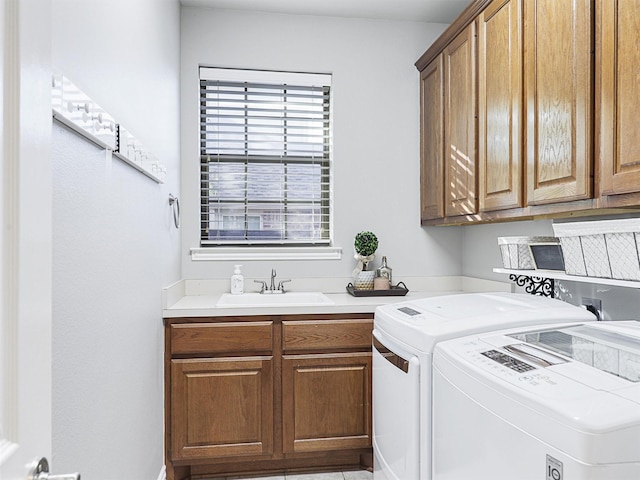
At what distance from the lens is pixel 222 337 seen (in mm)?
2256

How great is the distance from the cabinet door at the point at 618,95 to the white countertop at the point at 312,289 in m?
1.19

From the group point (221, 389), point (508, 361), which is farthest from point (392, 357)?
point (221, 389)

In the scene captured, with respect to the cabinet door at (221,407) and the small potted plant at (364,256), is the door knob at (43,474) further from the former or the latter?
the small potted plant at (364,256)

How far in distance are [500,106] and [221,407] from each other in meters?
1.94

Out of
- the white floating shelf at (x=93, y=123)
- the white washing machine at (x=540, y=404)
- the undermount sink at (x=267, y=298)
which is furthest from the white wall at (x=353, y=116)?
the white washing machine at (x=540, y=404)

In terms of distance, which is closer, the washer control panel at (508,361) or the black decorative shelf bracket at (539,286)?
the washer control panel at (508,361)

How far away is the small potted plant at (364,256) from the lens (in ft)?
9.02

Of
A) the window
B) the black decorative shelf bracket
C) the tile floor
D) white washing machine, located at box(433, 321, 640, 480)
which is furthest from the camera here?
the window

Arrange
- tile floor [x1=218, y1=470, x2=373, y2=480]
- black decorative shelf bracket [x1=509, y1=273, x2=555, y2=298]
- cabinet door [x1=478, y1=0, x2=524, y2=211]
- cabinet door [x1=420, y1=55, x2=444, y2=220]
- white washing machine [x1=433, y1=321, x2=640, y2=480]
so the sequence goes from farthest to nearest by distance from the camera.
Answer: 1. cabinet door [x1=420, y1=55, x2=444, y2=220]
2. tile floor [x1=218, y1=470, x2=373, y2=480]
3. black decorative shelf bracket [x1=509, y1=273, x2=555, y2=298]
4. cabinet door [x1=478, y1=0, x2=524, y2=211]
5. white washing machine [x1=433, y1=321, x2=640, y2=480]

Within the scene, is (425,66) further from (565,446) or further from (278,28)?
(565,446)

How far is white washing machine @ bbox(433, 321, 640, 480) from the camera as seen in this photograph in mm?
786

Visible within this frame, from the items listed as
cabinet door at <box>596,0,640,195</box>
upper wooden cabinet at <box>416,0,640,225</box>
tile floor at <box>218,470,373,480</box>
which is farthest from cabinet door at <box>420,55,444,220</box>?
tile floor at <box>218,470,373,480</box>

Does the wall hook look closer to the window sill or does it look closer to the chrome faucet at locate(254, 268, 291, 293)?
the window sill

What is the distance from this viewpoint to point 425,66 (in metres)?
2.85
